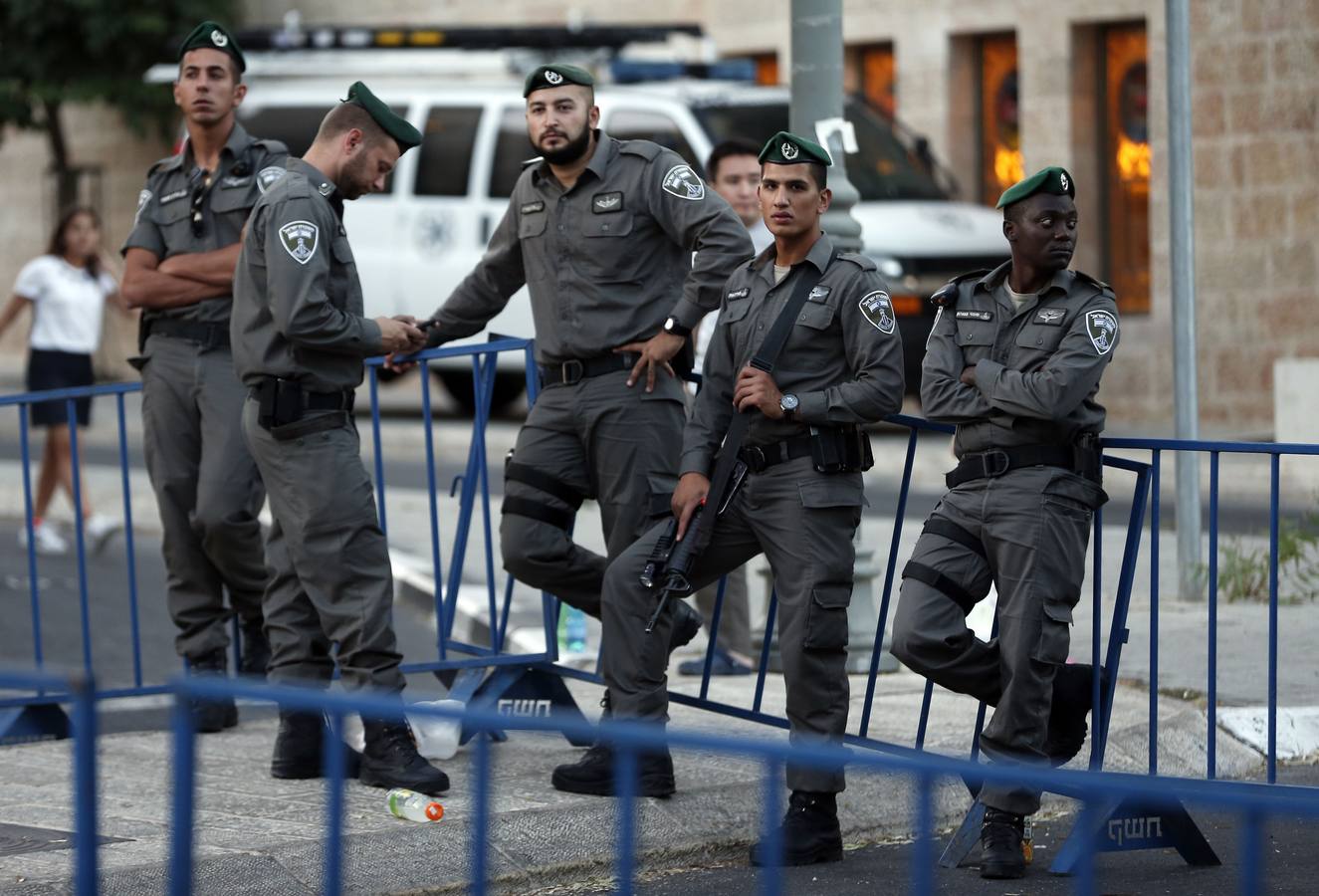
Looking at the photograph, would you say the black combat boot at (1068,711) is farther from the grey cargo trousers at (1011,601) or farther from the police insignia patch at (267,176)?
the police insignia patch at (267,176)

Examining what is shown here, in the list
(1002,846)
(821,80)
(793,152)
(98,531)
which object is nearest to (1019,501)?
(1002,846)

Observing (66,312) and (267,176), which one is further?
(66,312)

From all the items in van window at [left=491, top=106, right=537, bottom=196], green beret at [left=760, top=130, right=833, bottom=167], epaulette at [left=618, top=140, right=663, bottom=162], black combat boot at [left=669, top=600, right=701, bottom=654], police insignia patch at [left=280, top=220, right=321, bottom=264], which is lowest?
black combat boot at [left=669, top=600, right=701, bottom=654]

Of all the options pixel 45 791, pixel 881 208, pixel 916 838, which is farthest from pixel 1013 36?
pixel 916 838

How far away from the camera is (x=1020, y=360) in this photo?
17.1ft

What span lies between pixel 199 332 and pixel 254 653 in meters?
1.10

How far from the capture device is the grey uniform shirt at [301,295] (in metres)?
5.59

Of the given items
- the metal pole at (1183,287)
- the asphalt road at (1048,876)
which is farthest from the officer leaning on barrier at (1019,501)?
the metal pole at (1183,287)

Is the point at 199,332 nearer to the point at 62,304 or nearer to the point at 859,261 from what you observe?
the point at 859,261

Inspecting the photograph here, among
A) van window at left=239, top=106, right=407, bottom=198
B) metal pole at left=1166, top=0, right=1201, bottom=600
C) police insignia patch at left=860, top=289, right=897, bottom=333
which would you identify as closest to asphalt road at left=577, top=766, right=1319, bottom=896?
police insignia patch at left=860, top=289, right=897, bottom=333

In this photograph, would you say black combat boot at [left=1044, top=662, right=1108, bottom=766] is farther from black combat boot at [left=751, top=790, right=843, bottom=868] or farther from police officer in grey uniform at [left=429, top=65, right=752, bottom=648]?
police officer in grey uniform at [left=429, top=65, right=752, bottom=648]

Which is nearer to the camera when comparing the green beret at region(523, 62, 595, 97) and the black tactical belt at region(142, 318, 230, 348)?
the green beret at region(523, 62, 595, 97)

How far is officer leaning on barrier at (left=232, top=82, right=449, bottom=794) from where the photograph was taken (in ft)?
18.6

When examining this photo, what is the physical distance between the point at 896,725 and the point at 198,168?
2.78m
